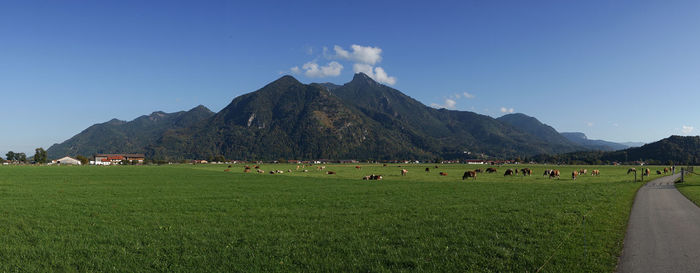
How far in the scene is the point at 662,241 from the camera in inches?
455

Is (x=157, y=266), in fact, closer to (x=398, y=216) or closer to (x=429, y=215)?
(x=398, y=216)

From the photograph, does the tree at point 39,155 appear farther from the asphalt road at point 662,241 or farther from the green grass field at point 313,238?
the asphalt road at point 662,241

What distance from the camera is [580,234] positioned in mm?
12453

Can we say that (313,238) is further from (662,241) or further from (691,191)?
(691,191)

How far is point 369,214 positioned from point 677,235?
1182 cm

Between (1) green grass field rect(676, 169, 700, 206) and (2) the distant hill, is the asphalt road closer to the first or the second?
(1) green grass field rect(676, 169, 700, 206)

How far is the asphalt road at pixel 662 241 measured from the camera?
9078mm

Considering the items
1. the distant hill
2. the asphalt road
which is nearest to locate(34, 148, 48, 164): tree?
the asphalt road

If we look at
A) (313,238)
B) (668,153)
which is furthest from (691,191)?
(668,153)

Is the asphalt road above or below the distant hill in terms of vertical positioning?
below

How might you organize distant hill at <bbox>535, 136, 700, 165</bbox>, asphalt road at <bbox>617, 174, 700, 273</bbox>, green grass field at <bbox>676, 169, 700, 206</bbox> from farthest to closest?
distant hill at <bbox>535, 136, 700, 165</bbox>, green grass field at <bbox>676, 169, 700, 206</bbox>, asphalt road at <bbox>617, 174, 700, 273</bbox>

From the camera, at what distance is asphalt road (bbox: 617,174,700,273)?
908 centimetres

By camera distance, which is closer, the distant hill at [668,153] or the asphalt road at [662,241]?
the asphalt road at [662,241]

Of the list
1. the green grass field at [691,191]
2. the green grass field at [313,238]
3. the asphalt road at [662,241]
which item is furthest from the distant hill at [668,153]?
the green grass field at [313,238]
